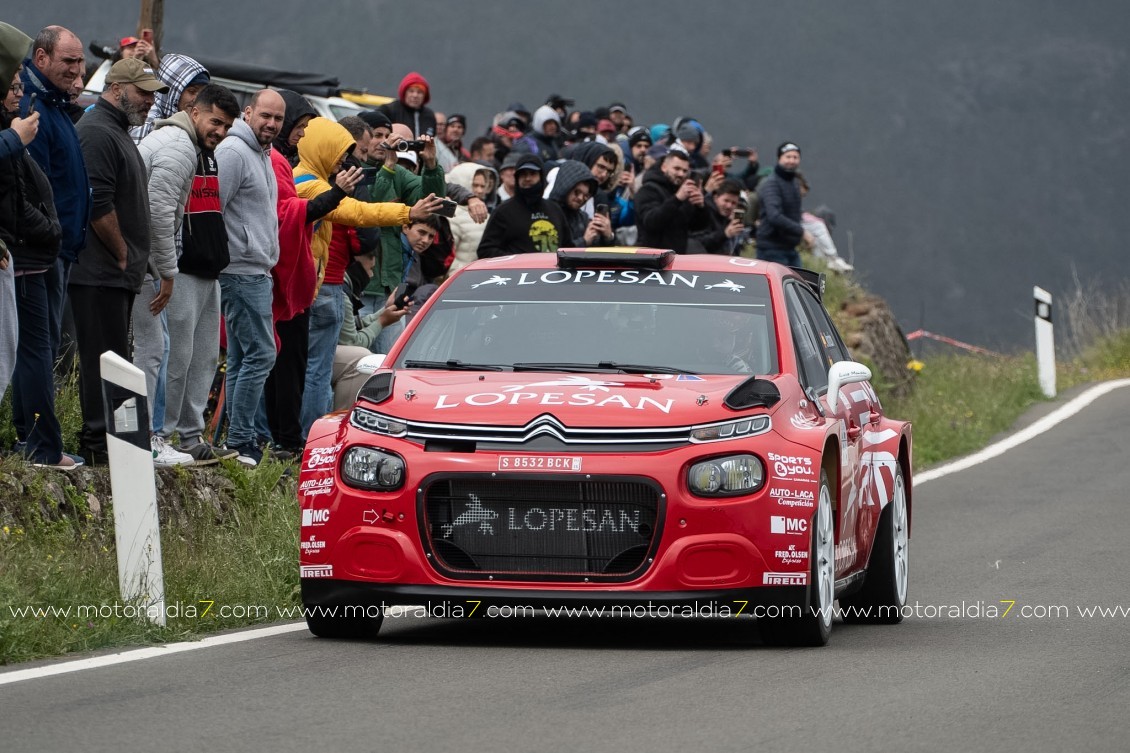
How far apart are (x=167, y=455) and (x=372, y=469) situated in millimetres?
3308

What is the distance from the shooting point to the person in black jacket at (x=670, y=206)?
18.2m

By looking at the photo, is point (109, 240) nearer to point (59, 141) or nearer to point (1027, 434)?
point (59, 141)

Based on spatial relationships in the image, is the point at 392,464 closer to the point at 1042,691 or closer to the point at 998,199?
the point at 1042,691

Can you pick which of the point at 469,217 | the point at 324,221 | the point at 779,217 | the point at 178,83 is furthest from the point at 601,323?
the point at 779,217

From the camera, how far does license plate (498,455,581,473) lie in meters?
8.38

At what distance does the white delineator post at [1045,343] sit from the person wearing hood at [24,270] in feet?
51.5

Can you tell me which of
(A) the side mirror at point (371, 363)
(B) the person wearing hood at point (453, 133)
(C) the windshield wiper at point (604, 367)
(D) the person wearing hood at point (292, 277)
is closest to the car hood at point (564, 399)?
(C) the windshield wiper at point (604, 367)

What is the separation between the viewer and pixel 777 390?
8.85m

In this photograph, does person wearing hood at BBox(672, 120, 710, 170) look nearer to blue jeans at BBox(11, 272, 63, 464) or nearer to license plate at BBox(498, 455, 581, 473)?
blue jeans at BBox(11, 272, 63, 464)

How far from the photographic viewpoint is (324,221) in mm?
13727

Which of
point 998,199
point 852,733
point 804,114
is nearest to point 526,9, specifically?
point 804,114

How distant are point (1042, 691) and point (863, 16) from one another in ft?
151

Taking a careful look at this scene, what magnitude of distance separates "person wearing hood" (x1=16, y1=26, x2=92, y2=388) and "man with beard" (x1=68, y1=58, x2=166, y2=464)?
27 cm

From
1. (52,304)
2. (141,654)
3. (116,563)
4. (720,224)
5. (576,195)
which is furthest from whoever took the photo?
(720,224)
